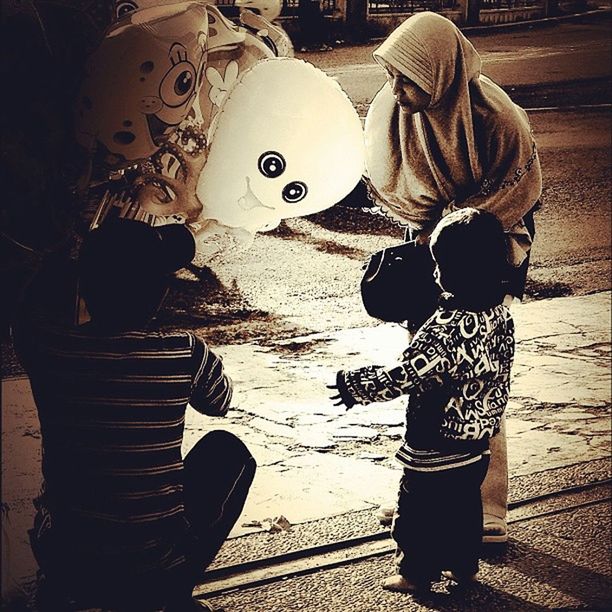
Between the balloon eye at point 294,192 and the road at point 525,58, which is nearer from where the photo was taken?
the balloon eye at point 294,192

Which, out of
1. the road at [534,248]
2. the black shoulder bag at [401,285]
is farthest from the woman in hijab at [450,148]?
the road at [534,248]

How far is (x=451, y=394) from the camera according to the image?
127 inches

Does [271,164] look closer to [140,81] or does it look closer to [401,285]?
[140,81]

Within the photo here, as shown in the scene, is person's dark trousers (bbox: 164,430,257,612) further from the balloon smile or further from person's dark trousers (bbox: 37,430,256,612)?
the balloon smile

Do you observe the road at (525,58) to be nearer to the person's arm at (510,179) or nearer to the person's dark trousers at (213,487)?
the person's arm at (510,179)

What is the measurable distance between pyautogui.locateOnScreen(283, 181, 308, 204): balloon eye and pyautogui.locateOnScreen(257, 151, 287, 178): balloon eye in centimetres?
5

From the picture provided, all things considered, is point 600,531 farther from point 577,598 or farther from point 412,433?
point 412,433

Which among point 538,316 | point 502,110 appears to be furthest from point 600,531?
point 538,316

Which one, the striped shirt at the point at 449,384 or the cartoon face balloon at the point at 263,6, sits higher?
the cartoon face balloon at the point at 263,6

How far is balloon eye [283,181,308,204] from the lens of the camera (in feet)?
10.7

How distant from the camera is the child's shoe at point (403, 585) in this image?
11.0 feet

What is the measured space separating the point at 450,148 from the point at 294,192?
1.90 ft

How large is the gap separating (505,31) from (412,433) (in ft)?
10.7

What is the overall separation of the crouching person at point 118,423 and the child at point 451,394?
600 mm
